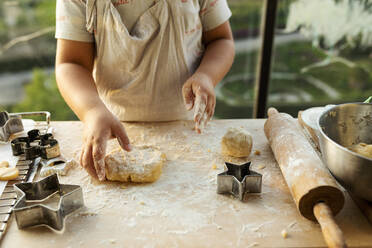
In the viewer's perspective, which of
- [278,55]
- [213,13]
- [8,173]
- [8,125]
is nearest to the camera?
[8,173]

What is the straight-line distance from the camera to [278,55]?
241 cm

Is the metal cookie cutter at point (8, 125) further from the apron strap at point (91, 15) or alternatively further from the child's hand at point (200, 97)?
the child's hand at point (200, 97)

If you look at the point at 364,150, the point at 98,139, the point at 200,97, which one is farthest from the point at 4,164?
the point at 364,150

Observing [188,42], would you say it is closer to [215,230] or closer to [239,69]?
[215,230]

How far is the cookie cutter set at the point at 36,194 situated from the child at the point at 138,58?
112 mm

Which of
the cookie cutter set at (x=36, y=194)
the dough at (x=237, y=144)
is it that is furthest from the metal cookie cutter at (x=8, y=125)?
the dough at (x=237, y=144)

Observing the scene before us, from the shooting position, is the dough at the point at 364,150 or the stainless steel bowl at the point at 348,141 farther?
the dough at the point at 364,150

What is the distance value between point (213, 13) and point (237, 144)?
595 millimetres

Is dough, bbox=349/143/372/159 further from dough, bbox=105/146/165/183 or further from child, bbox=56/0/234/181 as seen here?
dough, bbox=105/146/165/183

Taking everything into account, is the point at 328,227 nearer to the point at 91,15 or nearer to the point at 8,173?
the point at 8,173

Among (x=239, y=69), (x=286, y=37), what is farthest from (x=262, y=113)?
(x=286, y=37)

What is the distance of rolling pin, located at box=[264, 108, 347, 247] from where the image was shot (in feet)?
2.30

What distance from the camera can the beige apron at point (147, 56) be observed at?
117 centimetres

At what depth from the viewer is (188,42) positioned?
4.30ft
